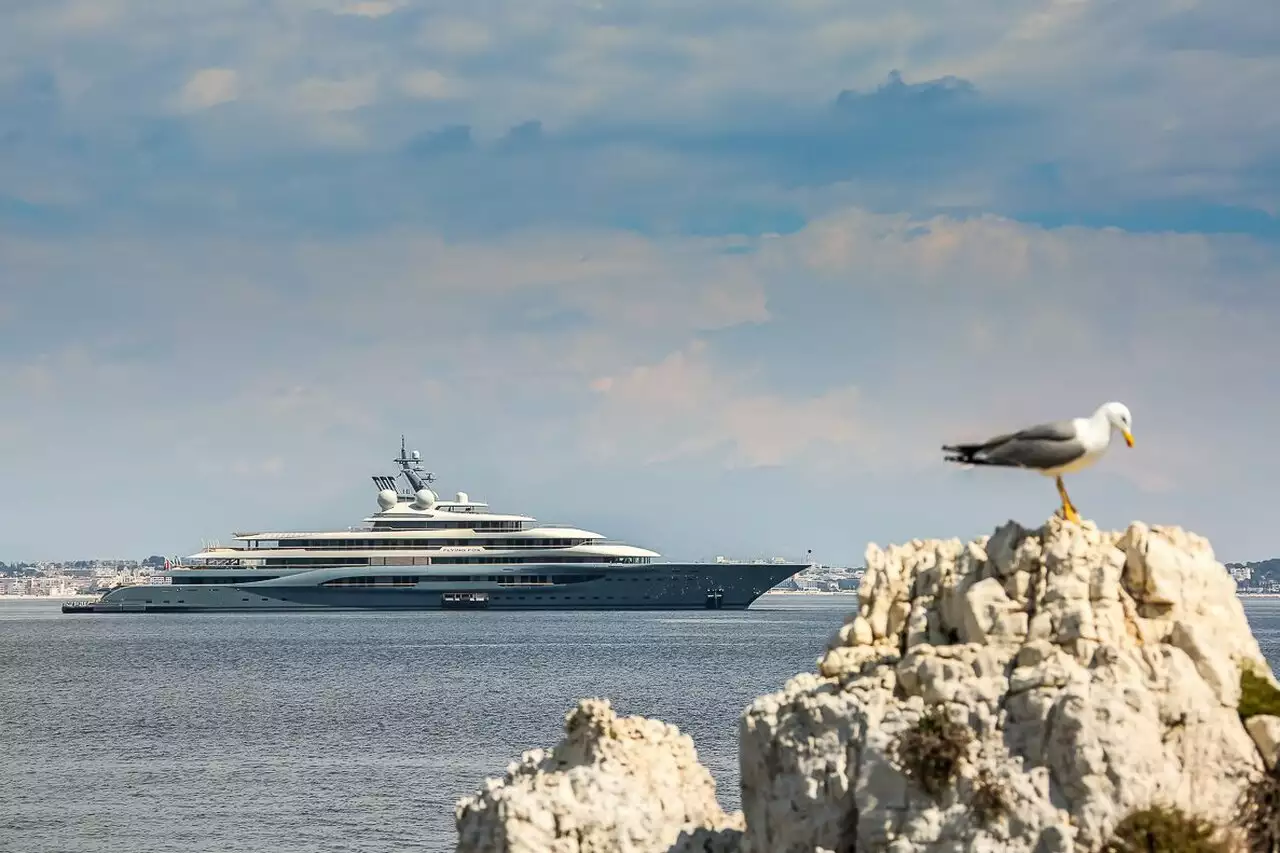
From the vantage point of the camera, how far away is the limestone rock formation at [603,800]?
54.4 feet

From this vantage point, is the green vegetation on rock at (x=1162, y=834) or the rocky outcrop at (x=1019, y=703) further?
the rocky outcrop at (x=1019, y=703)

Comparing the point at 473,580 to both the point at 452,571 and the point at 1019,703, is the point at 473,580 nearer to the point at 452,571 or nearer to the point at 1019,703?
the point at 452,571

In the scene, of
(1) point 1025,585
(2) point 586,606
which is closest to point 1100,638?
(1) point 1025,585

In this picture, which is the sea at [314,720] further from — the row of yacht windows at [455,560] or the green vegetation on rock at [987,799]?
the row of yacht windows at [455,560]

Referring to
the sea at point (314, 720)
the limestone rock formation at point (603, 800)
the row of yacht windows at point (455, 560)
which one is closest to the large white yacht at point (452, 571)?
the row of yacht windows at point (455, 560)

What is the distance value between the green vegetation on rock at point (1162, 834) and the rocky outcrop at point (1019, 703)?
10cm

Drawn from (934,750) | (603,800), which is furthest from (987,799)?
(603,800)

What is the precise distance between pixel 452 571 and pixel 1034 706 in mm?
132916

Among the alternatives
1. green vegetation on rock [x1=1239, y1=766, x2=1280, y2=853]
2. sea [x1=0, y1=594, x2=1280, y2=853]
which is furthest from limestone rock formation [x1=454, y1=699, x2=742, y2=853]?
sea [x1=0, y1=594, x2=1280, y2=853]

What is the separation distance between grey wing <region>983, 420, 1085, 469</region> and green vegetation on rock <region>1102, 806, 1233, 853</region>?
9.03ft

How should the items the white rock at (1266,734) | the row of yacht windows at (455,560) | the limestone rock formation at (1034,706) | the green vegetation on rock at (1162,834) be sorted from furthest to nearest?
the row of yacht windows at (455,560), the white rock at (1266,734), the limestone rock formation at (1034,706), the green vegetation on rock at (1162,834)

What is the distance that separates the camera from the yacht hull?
14450 centimetres

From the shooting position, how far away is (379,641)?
103 meters

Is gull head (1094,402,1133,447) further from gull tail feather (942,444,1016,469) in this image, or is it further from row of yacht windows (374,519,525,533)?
row of yacht windows (374,519,525,533)
